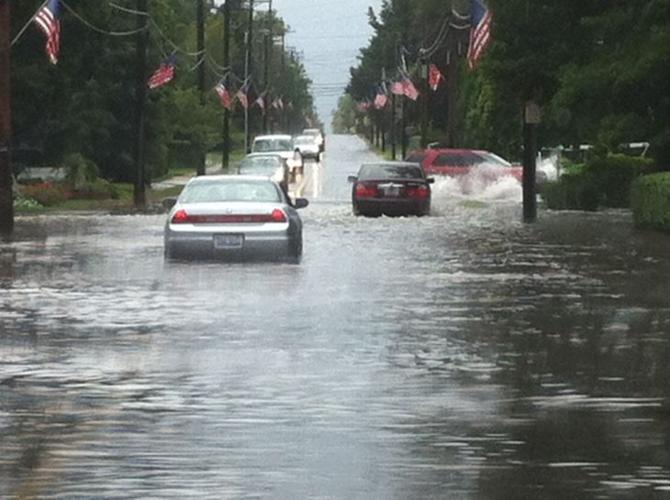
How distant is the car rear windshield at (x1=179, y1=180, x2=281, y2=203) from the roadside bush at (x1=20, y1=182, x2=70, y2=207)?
2696cm

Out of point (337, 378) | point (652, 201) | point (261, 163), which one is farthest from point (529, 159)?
point (337, 378)

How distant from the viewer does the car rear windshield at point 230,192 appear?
96.3 feet

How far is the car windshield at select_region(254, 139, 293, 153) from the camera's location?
86375mm

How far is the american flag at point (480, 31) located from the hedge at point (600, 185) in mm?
6459

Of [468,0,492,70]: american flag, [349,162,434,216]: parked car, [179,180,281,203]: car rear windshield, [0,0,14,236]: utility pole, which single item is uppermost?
[468,0,492,70]: american flag

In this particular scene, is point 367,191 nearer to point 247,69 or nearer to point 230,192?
point 230,192

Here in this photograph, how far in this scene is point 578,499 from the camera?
10320 millimetres

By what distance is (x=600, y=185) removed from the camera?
2098 inches

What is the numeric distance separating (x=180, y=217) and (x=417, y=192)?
21.0 metres

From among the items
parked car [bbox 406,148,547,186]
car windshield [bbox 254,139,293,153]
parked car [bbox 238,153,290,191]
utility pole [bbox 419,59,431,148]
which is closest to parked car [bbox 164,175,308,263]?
parked car [bbox 238,153,290,191]

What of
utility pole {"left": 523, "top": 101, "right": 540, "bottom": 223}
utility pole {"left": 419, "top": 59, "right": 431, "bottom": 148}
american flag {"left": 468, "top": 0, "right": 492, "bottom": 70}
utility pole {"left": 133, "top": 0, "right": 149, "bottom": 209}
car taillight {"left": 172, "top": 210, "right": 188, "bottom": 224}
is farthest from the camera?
utility pole {"left": 419, "top": 59, "right": 431, "bottom": 148}

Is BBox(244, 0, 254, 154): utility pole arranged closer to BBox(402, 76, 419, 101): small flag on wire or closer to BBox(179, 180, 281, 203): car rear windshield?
BBox(402, 76, 419, 101): small flag on wire

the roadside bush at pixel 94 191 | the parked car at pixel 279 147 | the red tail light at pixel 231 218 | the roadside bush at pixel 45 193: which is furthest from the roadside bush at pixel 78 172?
the red tail light at pixel 231 218

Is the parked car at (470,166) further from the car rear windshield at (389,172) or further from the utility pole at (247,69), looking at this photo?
the utility pole at (247,69)
